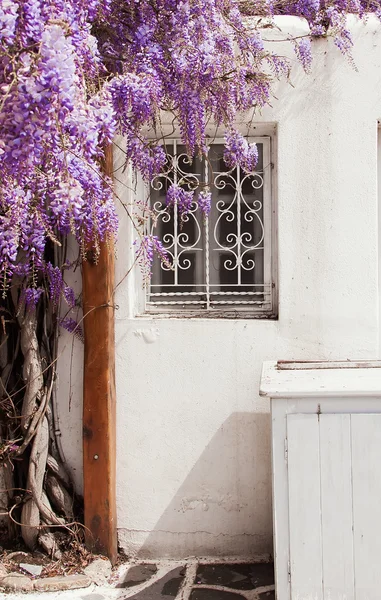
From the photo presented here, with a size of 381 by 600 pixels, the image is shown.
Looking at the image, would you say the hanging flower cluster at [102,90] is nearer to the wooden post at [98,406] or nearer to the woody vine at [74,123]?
the woody vine at [74,123]

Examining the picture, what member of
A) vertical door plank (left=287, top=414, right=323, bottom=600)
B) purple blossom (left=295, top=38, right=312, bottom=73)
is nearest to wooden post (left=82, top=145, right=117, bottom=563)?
purple blossom (left=295, top=38, right=312, bottom=73)

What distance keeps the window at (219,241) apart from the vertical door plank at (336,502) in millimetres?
1255

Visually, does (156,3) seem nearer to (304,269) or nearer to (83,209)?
(83,209)

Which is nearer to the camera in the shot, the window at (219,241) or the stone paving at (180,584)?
the stone paving at (180,584)

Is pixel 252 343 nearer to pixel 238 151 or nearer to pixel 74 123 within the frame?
pixel 238 151

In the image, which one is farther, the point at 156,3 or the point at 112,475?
the point at 112,475

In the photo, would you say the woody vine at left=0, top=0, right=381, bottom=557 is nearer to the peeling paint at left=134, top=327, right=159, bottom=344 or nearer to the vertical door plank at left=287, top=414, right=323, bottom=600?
the peeling paint at left=134, top=327, right=159, bottom=344

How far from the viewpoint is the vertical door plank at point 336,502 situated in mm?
3268

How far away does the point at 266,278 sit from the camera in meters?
4.43

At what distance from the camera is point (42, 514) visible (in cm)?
428

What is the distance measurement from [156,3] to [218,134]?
1.08 meters

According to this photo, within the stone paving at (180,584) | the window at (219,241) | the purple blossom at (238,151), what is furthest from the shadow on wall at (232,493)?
the purple blossom at (238,151)

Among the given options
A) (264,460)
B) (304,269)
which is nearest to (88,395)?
(264,460)

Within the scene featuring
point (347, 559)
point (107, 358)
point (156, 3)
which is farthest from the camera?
point (107, 358)
